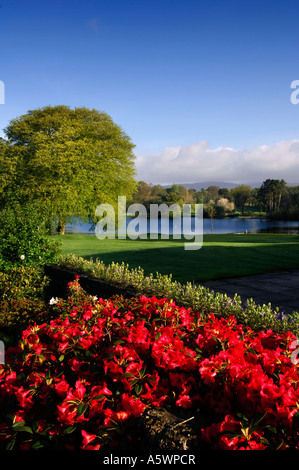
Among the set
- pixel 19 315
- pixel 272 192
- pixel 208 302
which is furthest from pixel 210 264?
pixel 272 192

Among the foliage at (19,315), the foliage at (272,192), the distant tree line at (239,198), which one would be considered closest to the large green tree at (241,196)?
the distant tree line at (239,198)

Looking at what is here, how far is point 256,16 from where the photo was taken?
Result: 805 centimetres

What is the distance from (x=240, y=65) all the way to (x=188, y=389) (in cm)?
1015

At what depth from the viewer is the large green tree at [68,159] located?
25250 millimetres

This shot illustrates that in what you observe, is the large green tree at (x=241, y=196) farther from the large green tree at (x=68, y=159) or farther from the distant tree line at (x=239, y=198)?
the large green tree at (x=68, y=159)

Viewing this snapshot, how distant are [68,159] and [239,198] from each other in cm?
6881

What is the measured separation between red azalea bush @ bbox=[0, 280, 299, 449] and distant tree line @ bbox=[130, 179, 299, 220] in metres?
57.6

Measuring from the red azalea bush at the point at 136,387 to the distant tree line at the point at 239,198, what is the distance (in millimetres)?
57565

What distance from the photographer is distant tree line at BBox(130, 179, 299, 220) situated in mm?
67750

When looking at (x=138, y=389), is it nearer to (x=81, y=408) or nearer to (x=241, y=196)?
(x=81, y=408)

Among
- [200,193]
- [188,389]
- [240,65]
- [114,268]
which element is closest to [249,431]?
[188,389]

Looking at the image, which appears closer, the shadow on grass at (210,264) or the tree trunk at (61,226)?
the shadow on grass at (210,264)

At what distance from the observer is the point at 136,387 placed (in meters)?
2.04

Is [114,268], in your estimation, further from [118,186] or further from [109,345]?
[118,186]
